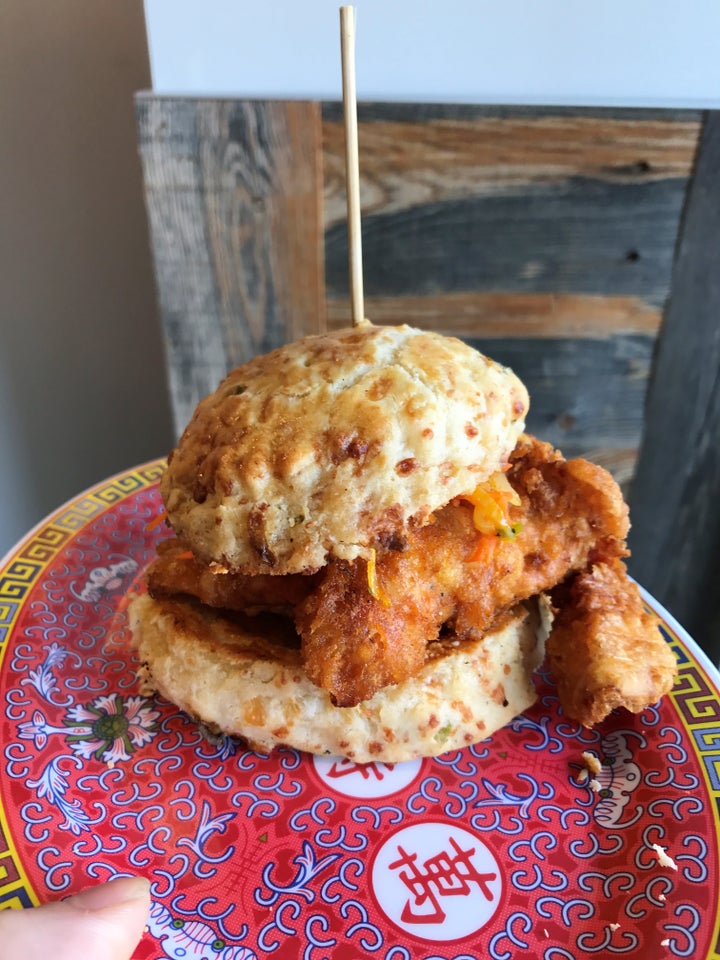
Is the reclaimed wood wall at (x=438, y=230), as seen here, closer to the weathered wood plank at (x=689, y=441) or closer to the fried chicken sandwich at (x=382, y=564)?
the weathered wood plank at (x=689, y=441)

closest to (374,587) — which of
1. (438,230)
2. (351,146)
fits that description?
(351,146)

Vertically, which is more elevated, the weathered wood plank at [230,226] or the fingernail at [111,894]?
the weathered wood plank at [230,226]

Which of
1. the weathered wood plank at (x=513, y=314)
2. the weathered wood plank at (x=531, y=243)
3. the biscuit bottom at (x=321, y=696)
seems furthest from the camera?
the weathered wood plank at (x=513, y=314)

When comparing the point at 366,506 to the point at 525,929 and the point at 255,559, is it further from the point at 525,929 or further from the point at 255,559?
the point at 525,929

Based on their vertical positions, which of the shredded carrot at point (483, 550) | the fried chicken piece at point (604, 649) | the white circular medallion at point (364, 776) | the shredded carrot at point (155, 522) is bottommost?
the white circular medallion at point (364, 776)

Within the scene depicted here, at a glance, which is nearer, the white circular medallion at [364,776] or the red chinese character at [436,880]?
the red chinese character at [436,880]

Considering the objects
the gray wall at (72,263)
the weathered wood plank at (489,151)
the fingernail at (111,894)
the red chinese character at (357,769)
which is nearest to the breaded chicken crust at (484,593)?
the red chinese character at (357,769)

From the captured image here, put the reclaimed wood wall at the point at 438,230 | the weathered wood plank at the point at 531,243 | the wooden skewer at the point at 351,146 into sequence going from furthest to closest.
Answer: the weathered wood plank at the point at 531,243 → the reclaimed wood wall at the point at 438,230 → the wooden skewer at the point at 351,146
